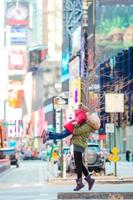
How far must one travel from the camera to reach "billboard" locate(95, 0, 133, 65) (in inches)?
4569

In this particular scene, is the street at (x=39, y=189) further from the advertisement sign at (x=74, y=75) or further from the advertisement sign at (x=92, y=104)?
the advertisement sign at (x=74, y=75)

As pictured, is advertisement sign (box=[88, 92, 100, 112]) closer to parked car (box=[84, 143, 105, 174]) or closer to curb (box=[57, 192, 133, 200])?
parked car (box=[84, 143, 105, 174])

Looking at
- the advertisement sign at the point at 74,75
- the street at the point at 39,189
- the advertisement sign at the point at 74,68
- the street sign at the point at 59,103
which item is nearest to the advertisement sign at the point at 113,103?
the street sign at the point at 59,103

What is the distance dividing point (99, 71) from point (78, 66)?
3105cm

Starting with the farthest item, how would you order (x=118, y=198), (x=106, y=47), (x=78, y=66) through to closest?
1. (x=78, y=66)
2. (x=106, y=47)
3. (x=118, y=198)

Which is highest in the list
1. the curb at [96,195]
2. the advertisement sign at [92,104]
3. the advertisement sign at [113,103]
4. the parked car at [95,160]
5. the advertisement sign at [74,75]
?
the advertisement sign at [113,103]

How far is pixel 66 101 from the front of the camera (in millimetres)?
26469

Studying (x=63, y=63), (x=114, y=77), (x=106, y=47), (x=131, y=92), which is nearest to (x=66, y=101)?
(x=131, y=92)

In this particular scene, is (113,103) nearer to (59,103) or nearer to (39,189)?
(59,103)

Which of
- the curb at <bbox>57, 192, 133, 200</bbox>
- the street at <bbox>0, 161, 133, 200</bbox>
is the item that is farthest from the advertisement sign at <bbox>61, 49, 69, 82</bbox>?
the curb at <bbox>57, 192, 133, 200</bbox>

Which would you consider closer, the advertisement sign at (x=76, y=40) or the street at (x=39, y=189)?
the street at (x=39, y=189)

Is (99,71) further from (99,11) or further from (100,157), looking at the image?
(100,157)

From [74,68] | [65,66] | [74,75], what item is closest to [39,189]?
[74,75]

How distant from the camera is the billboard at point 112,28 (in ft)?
381
